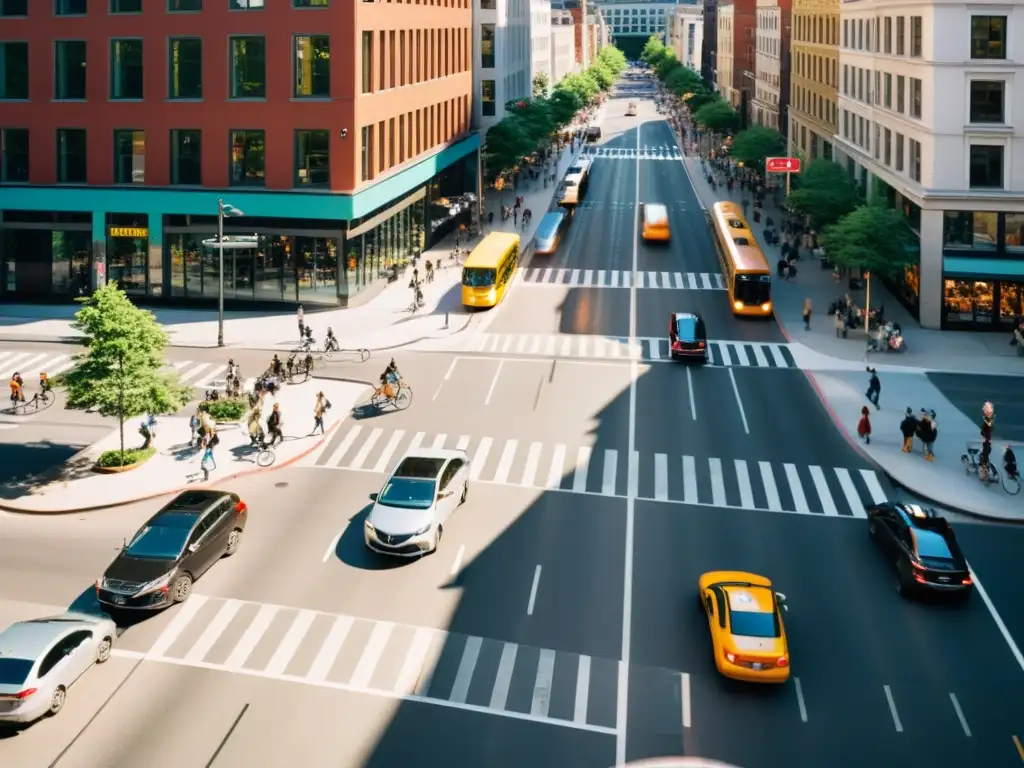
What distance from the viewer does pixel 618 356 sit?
168 feet

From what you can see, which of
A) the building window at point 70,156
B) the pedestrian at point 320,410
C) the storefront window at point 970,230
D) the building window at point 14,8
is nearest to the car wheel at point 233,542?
the pedestrian at point 320,410

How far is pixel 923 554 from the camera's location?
27266 mm

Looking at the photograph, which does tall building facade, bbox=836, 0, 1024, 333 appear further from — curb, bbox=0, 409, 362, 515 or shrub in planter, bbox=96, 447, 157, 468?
shrub in planter, bbox=96, 447, 157, 468

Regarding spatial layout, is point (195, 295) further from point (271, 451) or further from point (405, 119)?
point (271, 451)

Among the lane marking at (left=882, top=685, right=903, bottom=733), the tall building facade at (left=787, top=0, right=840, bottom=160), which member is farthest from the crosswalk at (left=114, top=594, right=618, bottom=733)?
the tall building facade at (left=787, top=0, right=840, bottom=160)

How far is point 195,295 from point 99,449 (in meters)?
23.4

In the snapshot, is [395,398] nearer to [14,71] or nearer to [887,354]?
[887,354]

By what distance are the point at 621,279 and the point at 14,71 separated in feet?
124

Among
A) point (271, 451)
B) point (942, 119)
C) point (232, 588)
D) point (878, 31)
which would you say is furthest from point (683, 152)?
point (232, 588)

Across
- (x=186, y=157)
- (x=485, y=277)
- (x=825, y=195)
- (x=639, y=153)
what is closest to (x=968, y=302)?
(x=825, y=195)

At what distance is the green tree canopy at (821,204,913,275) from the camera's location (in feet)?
187

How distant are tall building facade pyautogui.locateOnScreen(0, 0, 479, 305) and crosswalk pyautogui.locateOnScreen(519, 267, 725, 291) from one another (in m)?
12.7

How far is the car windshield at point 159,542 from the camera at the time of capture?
2700 centimetres

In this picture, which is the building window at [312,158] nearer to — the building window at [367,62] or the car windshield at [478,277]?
the building window at [367,62]
